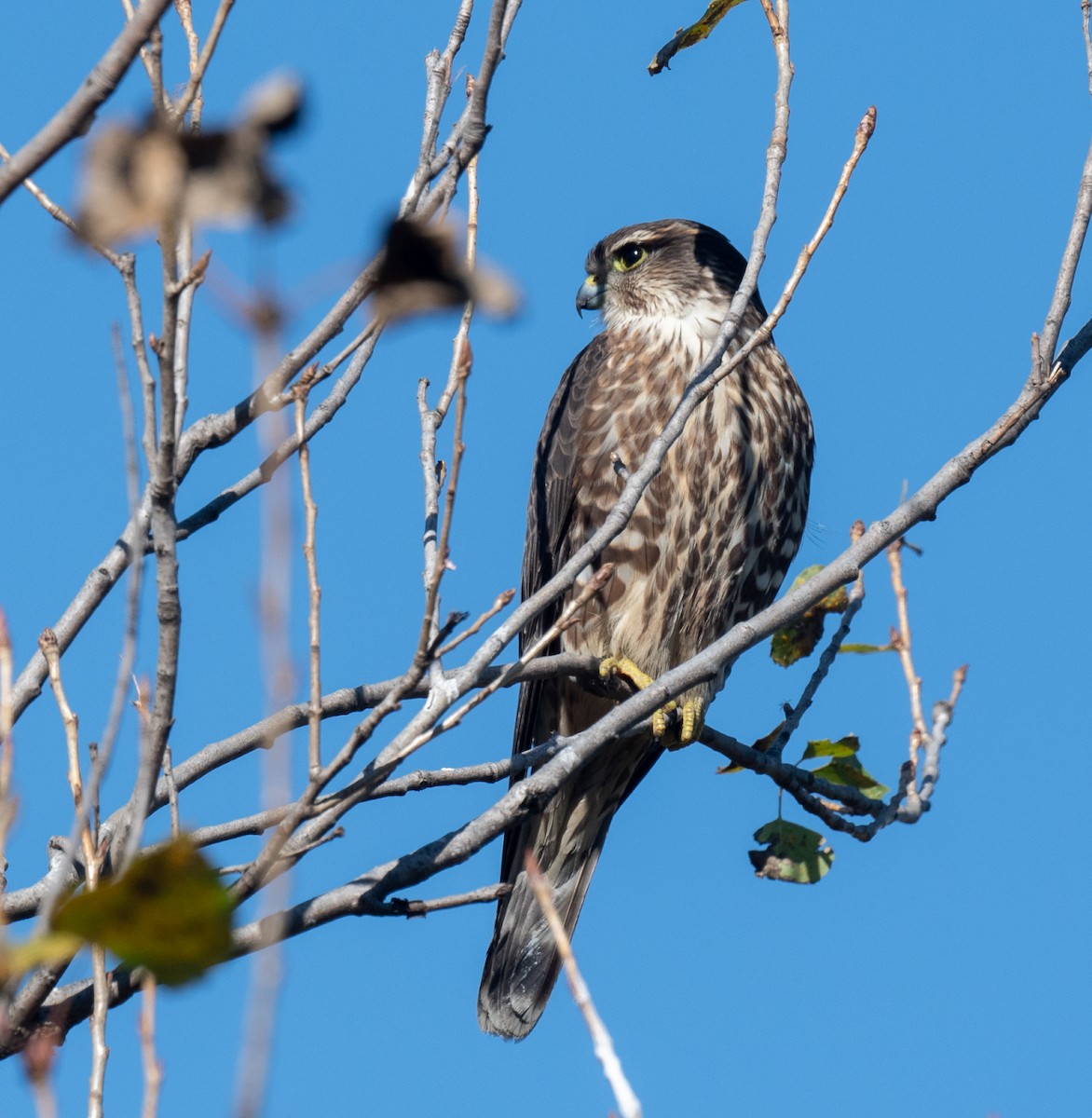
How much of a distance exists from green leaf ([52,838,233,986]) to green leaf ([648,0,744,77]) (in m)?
2.40

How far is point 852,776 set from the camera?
3340 millimetres

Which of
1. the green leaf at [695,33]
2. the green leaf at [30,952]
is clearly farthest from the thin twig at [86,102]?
the green leaf at [695,33]

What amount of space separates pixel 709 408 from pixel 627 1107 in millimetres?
3212

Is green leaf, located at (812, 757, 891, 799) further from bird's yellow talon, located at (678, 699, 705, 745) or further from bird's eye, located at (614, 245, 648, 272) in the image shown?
bird's eye, located at (614, 245, 648, 272)

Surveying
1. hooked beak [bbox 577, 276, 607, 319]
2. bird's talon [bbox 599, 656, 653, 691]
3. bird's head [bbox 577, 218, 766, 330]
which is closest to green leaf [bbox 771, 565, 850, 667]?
bird's talon [bbox 599, 656, 653, 691]

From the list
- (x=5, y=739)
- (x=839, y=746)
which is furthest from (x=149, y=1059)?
(x=839, y=746)

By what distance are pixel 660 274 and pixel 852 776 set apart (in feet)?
7.22

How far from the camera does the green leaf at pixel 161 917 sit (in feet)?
2.70

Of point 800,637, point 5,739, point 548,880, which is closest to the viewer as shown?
point 5,739

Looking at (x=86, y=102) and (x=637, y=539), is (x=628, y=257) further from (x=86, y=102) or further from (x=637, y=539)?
(x=86, y=102)

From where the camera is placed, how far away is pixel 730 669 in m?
4.50

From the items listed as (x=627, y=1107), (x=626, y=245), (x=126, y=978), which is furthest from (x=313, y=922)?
(x=626, y=245)

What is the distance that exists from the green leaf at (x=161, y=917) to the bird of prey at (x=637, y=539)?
3253 mm

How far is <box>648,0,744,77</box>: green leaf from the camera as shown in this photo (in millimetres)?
2857
